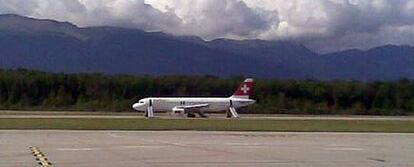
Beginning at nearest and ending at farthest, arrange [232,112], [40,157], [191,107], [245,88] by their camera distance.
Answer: [40,157] < [232,112] < [191,107] < [245,88]

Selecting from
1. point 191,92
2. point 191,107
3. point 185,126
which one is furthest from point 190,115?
point 191,92

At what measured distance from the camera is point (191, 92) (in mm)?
124875

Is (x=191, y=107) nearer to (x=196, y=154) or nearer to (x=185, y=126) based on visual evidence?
(x=185, y=126)

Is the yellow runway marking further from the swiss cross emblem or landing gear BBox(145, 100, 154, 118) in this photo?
the swiss cross emblem

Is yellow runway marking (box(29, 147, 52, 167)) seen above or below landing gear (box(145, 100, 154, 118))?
below

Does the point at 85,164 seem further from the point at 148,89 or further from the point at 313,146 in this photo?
the point at 148,89

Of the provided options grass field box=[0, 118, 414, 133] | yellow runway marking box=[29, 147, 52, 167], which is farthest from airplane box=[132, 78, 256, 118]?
yellow runway marking box=[29, 147, 52, 167]

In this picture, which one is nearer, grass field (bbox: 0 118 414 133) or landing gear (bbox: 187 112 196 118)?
grass field (bbox: 0 118 414 133)

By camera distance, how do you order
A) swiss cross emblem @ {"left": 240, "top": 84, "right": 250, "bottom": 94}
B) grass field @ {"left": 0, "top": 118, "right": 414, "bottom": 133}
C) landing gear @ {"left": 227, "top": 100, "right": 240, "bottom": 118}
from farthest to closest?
swiss cross emblem @ {"left": 240, "top": 84, "right": 250, "bottom": 94} → landing gear @ {"left": 227, "top": 100, "right": 240, "bottom": 118} → grass field @ {"left": 0, "top": 118, "right": 414, "bottom": 133}

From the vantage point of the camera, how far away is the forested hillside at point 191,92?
10575 centimetres

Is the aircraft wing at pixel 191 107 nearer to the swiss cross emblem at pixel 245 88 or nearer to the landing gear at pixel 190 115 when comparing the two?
the landing gear at pixel 190 115

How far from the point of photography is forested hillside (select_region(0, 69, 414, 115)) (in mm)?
105750

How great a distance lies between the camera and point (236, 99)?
88.7 m

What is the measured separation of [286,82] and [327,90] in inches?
286
